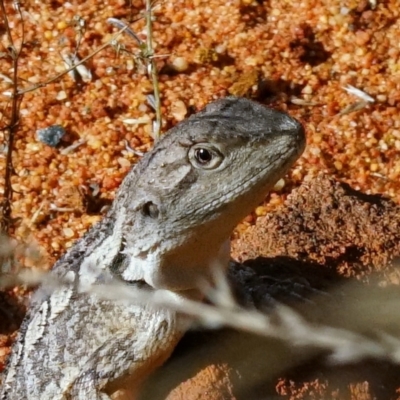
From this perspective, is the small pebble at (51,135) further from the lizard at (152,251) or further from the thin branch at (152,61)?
the lizard at (152,251)

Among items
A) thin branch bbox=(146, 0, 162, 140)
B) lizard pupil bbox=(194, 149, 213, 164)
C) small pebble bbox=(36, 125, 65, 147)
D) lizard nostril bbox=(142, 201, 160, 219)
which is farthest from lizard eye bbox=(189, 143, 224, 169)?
small pebble bbox=(36, 125, 65, 147)

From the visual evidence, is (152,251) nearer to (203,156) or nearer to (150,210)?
(150,210)

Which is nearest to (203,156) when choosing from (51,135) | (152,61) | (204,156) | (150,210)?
(204,156)

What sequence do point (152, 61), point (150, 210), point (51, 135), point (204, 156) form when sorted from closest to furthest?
point (204, 156), point (150, 210), point (152, 61), point (51, 135)

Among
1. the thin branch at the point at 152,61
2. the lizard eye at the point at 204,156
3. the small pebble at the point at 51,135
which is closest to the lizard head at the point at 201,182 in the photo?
the lizard eye at the point at 204,156

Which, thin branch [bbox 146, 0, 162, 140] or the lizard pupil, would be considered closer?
the lizard pupil

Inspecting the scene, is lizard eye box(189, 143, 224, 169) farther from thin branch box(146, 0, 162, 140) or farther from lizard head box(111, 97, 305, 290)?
thin branch box(146, 0, 162, 140)

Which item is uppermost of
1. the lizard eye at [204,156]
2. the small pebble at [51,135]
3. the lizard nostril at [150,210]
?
the lizard eye at [204,156]

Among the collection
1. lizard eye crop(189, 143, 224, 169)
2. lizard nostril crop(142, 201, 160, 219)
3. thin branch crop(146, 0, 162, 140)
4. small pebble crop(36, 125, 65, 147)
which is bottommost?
small pebble crop(36, 125, 65, 147)

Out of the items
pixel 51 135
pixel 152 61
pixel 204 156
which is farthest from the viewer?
pixel 51 135
